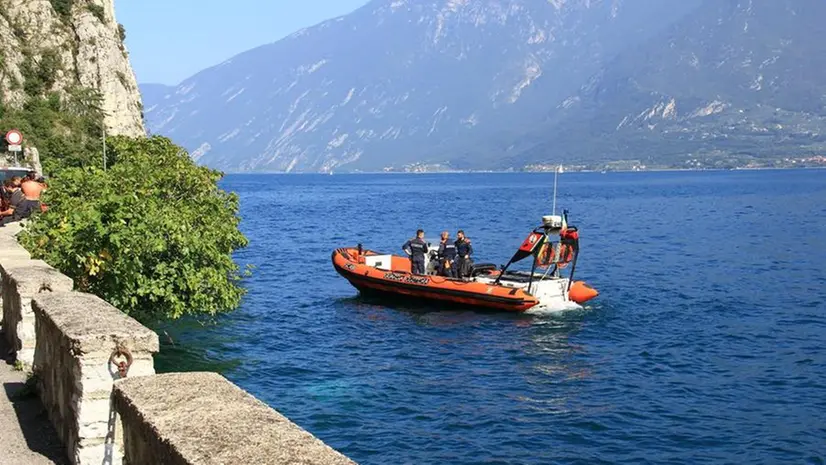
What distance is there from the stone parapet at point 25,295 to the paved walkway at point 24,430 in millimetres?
437

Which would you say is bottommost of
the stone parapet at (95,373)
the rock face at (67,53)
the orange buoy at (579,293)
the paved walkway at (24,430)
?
the orange buoy at (579,293)

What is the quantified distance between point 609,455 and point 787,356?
10094mm

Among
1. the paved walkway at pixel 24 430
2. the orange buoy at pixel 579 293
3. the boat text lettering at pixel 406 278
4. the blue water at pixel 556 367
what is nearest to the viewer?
the paved walkway at pixel 24 430

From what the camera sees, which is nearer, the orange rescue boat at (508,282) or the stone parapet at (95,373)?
the stone parapet at (95,373)

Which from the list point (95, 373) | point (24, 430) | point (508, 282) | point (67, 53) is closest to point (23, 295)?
point (24, 430)

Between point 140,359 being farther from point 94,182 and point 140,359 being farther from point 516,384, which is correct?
point 516,384

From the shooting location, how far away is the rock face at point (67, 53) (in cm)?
4766

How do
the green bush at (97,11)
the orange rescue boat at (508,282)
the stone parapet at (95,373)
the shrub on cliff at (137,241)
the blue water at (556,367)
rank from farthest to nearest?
the green bush at (97,11), the orange rescue boat at (508,282), the blue water at (556,367), the shrub on cliff at (137,241), the stone parapet at (95,373)

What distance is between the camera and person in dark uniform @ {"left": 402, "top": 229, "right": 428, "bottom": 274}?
29.5m

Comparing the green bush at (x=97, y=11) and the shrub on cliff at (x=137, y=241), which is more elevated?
the green bush at (x=97, y=11)

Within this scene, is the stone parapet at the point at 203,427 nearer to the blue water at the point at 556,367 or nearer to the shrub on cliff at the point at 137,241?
the shrub on cliff at the point at 137,241

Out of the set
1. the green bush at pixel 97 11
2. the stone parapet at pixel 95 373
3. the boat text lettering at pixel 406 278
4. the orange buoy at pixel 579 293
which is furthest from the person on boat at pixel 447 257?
the green bush at pixel 97 11

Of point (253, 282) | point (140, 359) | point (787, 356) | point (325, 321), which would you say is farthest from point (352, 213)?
point (140, 359)

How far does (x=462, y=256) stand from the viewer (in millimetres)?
28953
